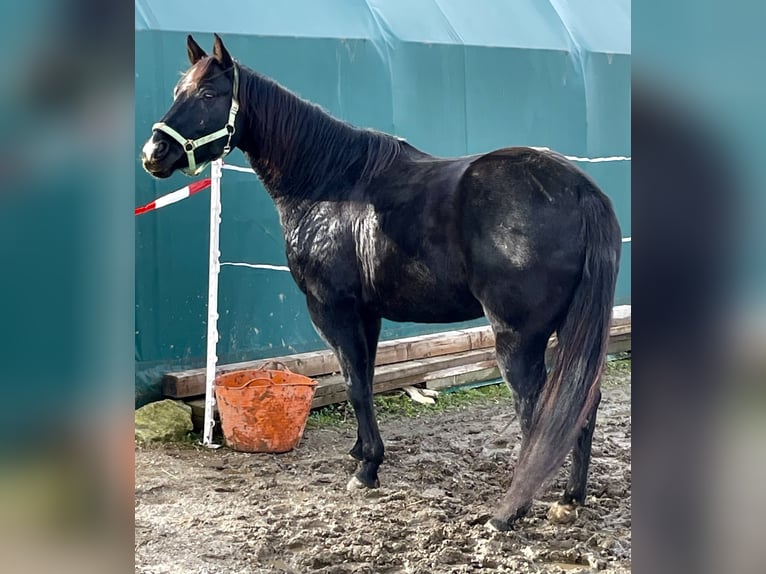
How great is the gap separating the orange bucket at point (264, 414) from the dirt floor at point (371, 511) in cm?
8

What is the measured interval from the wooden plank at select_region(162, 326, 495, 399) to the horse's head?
1.36m

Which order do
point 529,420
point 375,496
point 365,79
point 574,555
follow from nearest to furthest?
point 574,555 → point 529,420 → point 375,496 → point 365,79

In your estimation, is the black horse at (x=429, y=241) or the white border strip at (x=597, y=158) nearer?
the black horse at (x=429, y=241)

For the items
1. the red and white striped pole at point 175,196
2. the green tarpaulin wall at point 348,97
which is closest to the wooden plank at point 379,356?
the green tarpaulin wall at point 348,97

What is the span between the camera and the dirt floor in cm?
270

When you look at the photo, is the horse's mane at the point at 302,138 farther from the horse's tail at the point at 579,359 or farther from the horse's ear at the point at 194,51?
the horse's tail at the point at 579,359

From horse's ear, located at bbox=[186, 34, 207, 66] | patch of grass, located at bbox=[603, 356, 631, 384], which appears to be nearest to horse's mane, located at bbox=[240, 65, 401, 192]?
horse's ear, located at bbox=[186, 34, 207, 66]

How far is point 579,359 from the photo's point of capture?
2.69 m

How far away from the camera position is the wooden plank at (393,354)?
434 centimetres

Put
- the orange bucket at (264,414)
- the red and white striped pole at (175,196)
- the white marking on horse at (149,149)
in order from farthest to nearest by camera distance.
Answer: the red and white striped pole at (175,196), the orange bucket at (264,414), the white marking on horse at (149,149)
